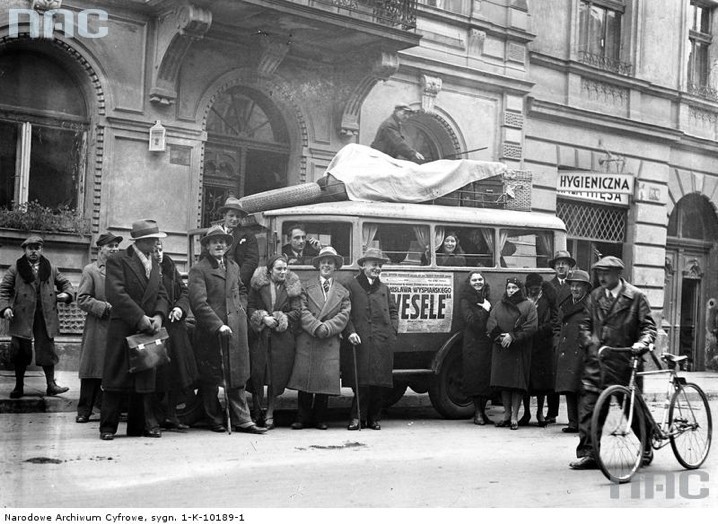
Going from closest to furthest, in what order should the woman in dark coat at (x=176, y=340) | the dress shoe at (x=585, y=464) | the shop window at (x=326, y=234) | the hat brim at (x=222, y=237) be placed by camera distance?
the dress shoe at (x=585, y=464) < the woman in dark coat at (x=176, y=340) < the hat brim at (x=222, y=237) < the shop window at (x=326, y=234)

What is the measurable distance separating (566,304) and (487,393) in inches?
55.1

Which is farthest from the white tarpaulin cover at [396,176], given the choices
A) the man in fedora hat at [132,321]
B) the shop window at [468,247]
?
the man in fedora hat at [132,321]

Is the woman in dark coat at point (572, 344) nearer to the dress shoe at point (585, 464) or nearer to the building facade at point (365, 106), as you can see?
the dress shoe at point (585, 464)

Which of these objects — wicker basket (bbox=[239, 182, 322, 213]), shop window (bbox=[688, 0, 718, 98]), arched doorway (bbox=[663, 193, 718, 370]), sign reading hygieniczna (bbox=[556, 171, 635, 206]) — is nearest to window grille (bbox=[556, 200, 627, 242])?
sign reading hygieniczna (bbox=[556, 171, 635, 206])

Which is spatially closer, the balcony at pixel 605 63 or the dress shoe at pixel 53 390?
the dress shoe at pixel 53 390

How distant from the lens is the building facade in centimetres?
1236

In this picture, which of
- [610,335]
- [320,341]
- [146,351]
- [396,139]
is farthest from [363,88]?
[610,335]

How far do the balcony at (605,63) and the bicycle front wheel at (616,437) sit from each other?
12801 mm

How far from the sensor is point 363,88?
14680 millimetres

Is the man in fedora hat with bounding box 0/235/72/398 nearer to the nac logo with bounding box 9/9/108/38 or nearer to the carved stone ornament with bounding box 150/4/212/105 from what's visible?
the nac logo with bounding box 9/9/108/38

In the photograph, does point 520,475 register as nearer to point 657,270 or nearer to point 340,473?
point 340,473

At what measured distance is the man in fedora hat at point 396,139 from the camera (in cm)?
1404

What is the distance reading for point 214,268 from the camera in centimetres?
878
